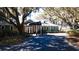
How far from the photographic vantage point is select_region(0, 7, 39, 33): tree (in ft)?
10.5

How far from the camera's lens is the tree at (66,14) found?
320cm

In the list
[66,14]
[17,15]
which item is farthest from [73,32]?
[17,15]

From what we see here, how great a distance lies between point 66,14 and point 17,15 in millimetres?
660

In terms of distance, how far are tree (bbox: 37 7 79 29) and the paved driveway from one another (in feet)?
0.79

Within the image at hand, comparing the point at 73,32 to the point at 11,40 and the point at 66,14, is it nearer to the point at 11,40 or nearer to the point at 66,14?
the point at 66,14

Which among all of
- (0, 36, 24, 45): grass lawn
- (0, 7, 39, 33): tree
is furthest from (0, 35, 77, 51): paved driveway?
(0, 7, 39, 33): tree

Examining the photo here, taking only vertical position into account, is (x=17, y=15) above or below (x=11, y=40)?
above

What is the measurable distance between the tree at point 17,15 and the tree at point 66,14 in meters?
0.22

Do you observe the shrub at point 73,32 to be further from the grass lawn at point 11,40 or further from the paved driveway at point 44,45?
the grass lawn at point 11,40

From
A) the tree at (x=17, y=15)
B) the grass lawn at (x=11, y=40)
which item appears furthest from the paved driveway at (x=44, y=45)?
the tree at (x=17, y=15)

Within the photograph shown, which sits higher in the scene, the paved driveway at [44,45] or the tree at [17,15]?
the tree at [17,15]

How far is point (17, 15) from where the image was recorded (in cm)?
322
